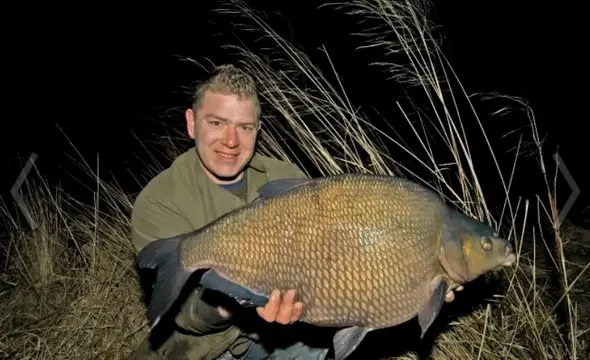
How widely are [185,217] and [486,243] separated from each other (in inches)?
43.6

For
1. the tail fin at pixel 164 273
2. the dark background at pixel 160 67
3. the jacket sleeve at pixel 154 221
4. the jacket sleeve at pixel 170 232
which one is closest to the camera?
the tail fin at pixel 164 273

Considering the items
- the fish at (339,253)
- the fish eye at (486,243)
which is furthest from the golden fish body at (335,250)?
the fish eye at (486,243)

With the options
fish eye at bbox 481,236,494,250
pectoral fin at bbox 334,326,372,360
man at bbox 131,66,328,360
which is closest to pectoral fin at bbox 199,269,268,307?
pectoral fin at bbox 334,326,372,360

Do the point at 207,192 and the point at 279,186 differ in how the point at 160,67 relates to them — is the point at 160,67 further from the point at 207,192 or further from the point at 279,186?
the point at 279,186

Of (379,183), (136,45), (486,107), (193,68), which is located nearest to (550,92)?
(486,107)

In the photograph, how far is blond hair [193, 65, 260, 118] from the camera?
221 centimetres

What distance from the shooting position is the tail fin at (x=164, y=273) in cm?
171

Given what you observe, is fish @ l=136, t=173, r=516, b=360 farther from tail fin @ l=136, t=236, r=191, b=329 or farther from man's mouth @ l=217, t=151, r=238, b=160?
man's mouth @ l=217, t=151, r=238, b=160

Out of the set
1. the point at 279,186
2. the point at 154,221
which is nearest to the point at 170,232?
the point at 154,221

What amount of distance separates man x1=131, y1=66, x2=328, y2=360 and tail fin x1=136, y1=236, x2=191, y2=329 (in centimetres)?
38

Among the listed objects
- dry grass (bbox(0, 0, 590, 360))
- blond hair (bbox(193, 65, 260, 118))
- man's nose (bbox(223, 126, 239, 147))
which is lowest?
dry grass (bbox(0, 0, 590, 360))

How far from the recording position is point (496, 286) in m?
2.42

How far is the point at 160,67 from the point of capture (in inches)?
460

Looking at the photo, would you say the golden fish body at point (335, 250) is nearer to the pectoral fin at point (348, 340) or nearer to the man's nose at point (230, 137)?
the pectoral fin at point (348, 340)
